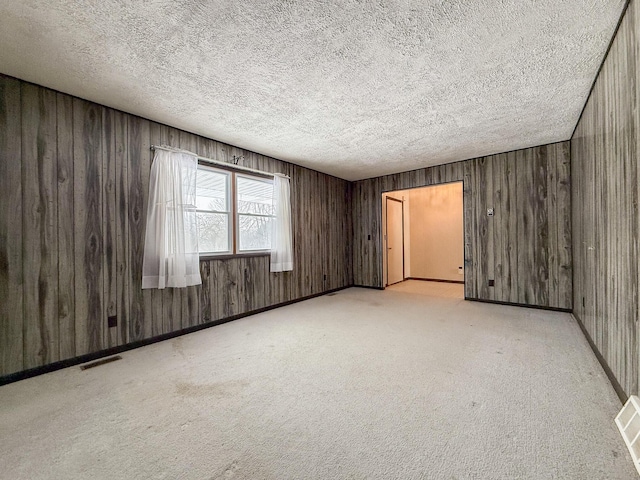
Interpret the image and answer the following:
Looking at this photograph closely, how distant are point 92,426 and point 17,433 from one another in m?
0.40

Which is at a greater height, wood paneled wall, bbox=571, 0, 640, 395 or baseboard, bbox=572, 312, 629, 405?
wood paneled wall, bbox=571, 0, 640, 395

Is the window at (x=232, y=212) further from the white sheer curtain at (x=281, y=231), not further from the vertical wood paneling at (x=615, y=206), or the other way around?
the vertical wood paneling at (x=615, y=206)

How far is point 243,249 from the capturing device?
3867 mm

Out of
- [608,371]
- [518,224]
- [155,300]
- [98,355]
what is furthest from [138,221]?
[518,224]

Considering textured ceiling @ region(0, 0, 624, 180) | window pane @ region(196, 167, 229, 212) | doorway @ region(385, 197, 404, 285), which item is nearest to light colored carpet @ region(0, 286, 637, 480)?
window pane @ region(196, 167, 229, 212)

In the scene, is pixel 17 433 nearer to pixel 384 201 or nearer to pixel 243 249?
pixel 243 249

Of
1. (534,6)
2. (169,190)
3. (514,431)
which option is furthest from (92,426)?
(534,6)

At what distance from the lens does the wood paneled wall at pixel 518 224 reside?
148 inches

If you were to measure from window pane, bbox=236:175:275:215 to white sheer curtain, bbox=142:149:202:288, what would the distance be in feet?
2.54

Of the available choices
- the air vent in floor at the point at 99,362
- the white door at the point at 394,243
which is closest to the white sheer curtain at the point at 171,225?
the air vent in floor at the point at 99,362

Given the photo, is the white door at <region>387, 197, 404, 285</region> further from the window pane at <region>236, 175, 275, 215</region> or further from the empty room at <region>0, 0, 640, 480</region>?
the window pane at <region>236, 175, 275, 215</region>

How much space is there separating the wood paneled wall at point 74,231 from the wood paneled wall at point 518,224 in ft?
13.6

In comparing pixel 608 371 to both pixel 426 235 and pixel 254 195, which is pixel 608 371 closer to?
pixel 254 195

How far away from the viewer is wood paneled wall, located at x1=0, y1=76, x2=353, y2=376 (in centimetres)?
215
